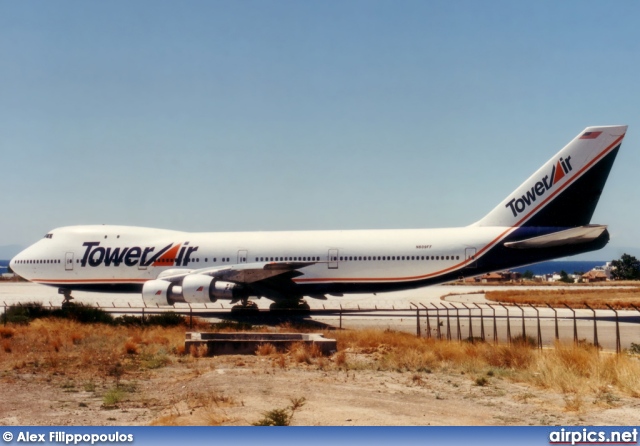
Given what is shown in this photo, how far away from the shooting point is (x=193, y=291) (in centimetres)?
2486

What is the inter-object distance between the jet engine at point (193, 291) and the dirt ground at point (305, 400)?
36.6 ft

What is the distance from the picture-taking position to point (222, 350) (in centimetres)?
1652

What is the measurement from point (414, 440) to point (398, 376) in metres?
6.34

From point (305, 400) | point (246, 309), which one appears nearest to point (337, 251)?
point (246, 309)

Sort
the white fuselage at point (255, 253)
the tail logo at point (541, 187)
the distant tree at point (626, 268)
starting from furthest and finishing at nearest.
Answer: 1. the distant tree at point (626, 268)
2. the white fuselage at point (255, 253)
3. the tail logo at point (541, 187)

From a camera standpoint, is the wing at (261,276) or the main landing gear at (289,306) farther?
the main landing gear at (289,306)

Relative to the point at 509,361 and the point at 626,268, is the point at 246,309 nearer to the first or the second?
the point at 509,361

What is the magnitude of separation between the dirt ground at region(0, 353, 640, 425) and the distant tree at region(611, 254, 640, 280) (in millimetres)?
91753

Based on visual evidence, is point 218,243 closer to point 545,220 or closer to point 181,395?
point 545,220

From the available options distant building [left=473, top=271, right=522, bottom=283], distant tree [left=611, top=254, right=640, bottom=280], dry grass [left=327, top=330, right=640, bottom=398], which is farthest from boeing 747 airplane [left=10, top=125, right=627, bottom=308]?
distant tree [left=611, top=254, right=640, bottom=280]

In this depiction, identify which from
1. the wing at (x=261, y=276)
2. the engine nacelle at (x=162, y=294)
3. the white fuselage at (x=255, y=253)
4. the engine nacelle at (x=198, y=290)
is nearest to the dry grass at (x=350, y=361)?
the engine nacelle at (x=198, y=290)

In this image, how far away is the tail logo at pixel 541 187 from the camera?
2556 cm

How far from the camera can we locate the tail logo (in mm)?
25562

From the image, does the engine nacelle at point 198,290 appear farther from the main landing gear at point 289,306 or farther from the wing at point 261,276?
the main landing gear at point 289,306
